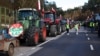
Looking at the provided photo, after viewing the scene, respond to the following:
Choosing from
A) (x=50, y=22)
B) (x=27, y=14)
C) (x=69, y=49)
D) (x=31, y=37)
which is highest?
(x=27, y=14)

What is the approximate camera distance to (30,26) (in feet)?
86.4

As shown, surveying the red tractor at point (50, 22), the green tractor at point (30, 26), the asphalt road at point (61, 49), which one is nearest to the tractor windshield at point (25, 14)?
the green tractor at point (30, 26)

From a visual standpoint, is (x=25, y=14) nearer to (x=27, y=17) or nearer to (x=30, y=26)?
(x=27, y=17)

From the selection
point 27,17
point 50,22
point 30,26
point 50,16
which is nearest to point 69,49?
point 30,26

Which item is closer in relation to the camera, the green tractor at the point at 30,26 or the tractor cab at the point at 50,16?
the green tractor at the point at 30,26

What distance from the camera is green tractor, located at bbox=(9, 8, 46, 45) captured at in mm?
25250

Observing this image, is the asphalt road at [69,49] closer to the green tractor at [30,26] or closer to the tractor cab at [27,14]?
the green tractor at [30,26]

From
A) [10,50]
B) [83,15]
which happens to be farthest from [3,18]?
[83,15]

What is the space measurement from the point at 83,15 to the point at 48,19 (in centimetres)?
11639

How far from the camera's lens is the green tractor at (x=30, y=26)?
25250mm

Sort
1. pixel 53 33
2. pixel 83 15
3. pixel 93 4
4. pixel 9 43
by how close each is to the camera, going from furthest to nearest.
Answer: pixel 83 15 < pixel 93 4 < pixel 53 33 < pixel 9 43

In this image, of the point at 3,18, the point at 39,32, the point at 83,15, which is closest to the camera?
the point at 3,18

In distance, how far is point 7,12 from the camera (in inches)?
845

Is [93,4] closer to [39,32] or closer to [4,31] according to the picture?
[39,32]
